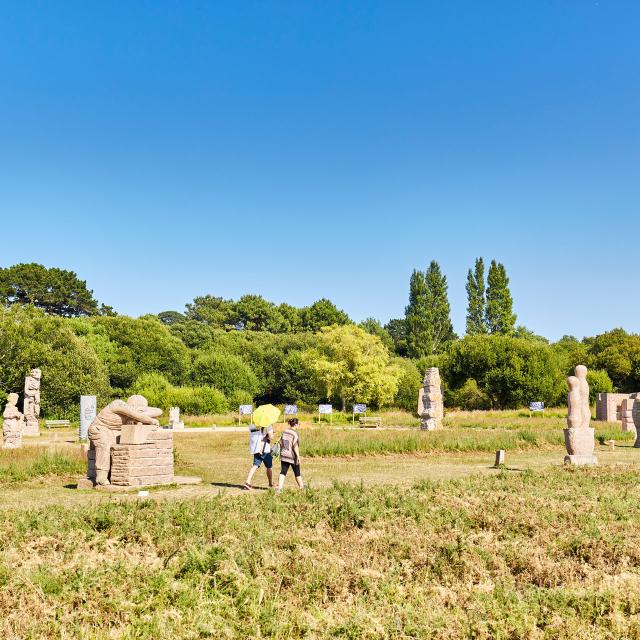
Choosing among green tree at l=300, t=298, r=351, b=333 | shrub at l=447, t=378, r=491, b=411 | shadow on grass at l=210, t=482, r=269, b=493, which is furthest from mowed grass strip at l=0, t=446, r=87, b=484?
green tree at l=300, t=298, r=351, b=333

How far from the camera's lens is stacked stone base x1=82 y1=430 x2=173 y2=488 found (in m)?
13.8

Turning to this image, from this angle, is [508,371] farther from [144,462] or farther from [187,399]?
[144,462]

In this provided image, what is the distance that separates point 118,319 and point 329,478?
145 ft

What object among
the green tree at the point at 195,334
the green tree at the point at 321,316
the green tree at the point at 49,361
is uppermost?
the green tree at the point at 321,316

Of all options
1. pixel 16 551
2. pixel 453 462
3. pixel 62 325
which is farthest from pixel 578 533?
pixel 62 325

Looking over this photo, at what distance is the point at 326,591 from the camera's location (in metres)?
7.26

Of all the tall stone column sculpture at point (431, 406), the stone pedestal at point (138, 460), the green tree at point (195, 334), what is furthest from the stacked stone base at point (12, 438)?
the green tree at point (195, 334)

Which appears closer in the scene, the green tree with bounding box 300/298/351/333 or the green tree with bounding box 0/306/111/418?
the green tree with bounding box 0/306/111/418

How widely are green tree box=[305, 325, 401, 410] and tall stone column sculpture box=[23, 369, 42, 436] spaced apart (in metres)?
22.7

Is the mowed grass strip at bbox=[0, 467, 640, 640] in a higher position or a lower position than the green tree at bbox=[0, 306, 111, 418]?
lower

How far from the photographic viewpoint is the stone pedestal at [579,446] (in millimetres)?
17500

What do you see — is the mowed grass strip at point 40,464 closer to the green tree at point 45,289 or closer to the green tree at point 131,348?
the green tree at point 131,348

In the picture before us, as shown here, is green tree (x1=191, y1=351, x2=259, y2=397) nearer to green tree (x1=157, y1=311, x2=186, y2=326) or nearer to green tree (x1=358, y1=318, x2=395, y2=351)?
green tree (x1=358, y1=318, x2=395, y2=351)

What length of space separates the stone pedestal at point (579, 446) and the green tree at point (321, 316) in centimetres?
5913
